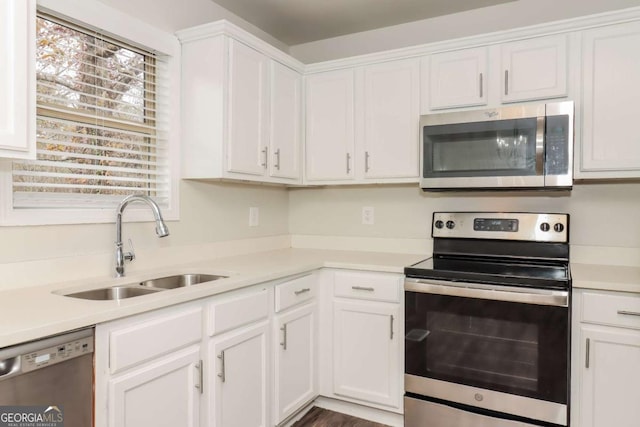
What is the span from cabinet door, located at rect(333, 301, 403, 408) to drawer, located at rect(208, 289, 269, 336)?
56 cm

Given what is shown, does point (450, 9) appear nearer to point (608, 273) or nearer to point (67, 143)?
point (608, 273)

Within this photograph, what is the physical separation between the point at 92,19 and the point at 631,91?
8.08 ft

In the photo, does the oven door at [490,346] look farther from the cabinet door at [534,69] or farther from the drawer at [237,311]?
the cabinet door at [534,69]

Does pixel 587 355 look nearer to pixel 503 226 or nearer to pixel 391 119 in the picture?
pixel 503 226

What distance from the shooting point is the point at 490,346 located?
1991 millimetres

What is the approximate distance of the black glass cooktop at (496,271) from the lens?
1.90 metres

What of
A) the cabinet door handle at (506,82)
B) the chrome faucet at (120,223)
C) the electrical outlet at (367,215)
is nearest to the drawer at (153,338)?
the chrome faucet at (120,223)

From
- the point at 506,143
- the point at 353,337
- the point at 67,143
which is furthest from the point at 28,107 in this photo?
the point at 506,143

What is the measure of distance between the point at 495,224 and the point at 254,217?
1487mm

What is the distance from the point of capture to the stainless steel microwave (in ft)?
7.00

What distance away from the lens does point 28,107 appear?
4.39ft

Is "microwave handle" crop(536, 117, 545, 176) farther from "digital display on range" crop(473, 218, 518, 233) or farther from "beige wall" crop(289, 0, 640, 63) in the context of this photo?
"beige wall" crop(289, 0, 640, 63)

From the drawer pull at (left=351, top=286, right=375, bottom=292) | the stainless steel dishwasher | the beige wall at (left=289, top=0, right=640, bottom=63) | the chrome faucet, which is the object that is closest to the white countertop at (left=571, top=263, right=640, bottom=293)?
the drawer pull at (left=351, top=286, right=375, bottom=292)

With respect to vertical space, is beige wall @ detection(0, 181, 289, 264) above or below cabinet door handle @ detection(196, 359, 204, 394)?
above
